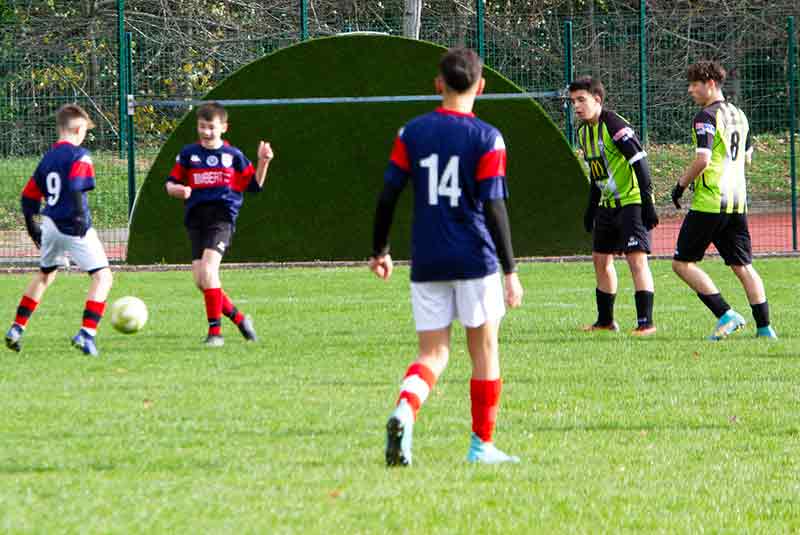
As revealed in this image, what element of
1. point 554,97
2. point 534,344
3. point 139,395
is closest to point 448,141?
point 139,395

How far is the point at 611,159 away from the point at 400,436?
6048 millimetres

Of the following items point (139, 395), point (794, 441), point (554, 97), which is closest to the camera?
point (794, 441)

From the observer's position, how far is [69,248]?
34.9ft

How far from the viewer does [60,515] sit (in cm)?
531

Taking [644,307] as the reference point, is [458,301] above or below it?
above

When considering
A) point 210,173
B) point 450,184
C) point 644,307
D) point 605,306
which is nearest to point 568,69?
point 605,306

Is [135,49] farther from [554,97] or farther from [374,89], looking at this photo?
[554,97]

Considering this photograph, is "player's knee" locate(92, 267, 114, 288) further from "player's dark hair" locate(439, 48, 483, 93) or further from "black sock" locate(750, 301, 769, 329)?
"player's dark hair" locate(439, 48, 483, 93)

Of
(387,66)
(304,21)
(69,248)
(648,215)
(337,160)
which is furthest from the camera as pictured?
(304,21)

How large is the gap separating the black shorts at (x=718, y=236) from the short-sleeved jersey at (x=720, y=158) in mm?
62

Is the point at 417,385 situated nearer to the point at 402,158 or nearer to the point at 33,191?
the point at 402,158

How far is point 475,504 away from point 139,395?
11.1 feet

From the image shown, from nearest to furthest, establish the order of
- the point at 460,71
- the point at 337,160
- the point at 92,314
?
the point at 460,71
the point at 92,314
the point at 337,160

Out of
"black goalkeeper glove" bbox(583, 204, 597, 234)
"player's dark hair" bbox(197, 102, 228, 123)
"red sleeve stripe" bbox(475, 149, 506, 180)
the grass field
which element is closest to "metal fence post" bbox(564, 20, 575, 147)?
the grass field
